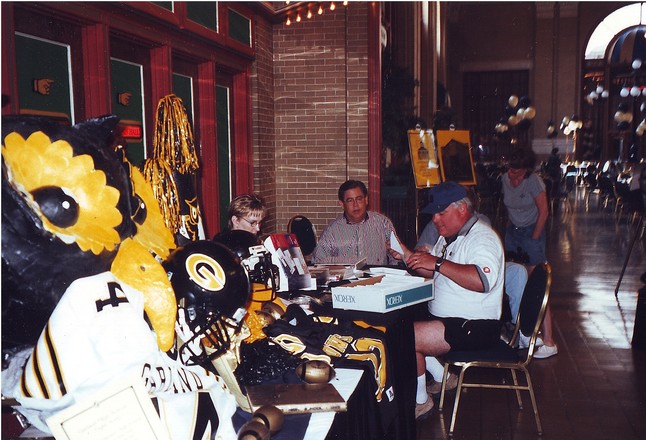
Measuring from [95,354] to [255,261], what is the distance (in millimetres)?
1172

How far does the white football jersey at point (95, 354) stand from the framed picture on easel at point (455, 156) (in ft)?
19.9

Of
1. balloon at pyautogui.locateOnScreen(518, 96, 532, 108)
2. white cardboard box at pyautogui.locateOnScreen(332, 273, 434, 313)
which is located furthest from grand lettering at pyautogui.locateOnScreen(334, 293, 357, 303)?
balloon at pyautogui.locateOnScreen(518, 96, 532, 108)

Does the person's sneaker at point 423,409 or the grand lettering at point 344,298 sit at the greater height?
the grand lettering at point 344,298

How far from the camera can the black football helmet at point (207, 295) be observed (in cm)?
151

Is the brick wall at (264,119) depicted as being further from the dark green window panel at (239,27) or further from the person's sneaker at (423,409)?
the person's sneaker at (423,409)

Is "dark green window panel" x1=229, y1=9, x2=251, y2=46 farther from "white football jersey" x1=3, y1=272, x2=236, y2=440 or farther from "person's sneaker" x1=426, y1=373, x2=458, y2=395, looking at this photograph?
"white football jersey" x1=3, y1=272, x2=236, y2=440

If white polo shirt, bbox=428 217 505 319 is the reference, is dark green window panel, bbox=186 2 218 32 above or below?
above

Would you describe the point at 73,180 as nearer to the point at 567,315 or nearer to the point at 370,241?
the point at 370,241

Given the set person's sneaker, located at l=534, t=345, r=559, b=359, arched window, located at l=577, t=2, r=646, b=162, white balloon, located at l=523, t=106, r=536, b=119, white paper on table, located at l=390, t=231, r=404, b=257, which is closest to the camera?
white paper on table, located at l=390, t=231, r=404, b=257

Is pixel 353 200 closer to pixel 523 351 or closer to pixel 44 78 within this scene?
pixel 523 351

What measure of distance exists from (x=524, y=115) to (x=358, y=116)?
1482 cm

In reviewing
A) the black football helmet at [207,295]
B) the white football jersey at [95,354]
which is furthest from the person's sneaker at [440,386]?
the white football jersey at [95,354]

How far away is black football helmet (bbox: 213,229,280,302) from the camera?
8.00 feet

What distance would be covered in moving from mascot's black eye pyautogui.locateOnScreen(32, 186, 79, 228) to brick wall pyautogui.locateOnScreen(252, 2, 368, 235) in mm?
5037
